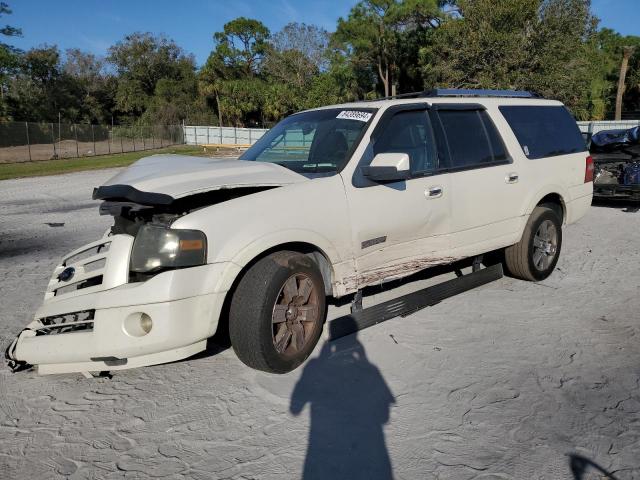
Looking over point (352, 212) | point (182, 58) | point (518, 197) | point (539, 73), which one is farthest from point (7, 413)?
point (182, 58)

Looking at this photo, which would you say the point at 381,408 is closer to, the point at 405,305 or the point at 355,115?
the point at 405,305

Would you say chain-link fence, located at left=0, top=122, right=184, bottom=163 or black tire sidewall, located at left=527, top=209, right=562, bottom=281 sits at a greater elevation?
chain-link fence, located at left=0, top=122, right=184, bottom=163

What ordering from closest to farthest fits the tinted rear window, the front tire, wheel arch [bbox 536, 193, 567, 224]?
1. the front tire
2. the tinted rear window
3. wheel arch [bbox 536, 193, 567, 224]

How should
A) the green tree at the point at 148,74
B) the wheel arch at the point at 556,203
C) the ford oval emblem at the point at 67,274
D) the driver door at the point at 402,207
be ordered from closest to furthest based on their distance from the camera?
the ford oval emblem at the point at 67,274
the driver door at the point at 402,207
the wheel arch at the point at 556,203
the green tree at the point at 148,74

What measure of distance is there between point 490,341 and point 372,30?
47730mm

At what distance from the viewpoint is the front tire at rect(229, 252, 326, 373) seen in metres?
3.50

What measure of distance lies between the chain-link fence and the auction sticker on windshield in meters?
28.7

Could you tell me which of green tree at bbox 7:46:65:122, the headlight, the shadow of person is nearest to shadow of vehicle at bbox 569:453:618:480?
the shadow of person

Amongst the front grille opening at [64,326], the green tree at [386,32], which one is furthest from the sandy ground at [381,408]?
the green tree at [386,32]

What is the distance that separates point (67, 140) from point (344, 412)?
118 feet

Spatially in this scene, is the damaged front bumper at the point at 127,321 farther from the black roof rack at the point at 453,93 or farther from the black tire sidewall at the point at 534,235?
the black tire sidewall at the point at 534,235

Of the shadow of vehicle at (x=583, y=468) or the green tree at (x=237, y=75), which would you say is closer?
the shadow of vehicle at (x=583, y=468)

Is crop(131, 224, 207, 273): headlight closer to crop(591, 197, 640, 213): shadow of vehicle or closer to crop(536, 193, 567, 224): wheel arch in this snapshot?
crop(536, 193, 567, 224): wheel arch

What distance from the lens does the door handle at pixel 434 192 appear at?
4551 millimetres
